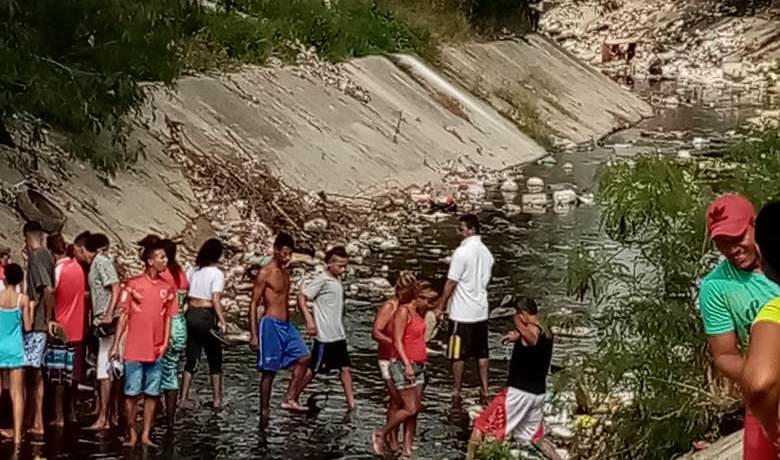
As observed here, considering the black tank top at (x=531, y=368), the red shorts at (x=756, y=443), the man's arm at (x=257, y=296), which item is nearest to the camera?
the red shorts at (x=756, y=443)

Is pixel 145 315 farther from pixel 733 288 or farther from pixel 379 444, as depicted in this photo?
pixel 733 288

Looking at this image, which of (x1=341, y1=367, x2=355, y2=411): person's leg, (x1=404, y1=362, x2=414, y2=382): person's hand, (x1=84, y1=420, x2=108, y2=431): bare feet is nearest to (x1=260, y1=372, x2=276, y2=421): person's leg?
(x1=341, y1=367, x2=355, y2=411): person's leg

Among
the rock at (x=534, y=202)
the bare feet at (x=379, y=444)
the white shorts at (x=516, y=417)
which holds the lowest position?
the bare feet at (x=379, y=444)

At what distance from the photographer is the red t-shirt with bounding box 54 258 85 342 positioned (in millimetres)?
12852

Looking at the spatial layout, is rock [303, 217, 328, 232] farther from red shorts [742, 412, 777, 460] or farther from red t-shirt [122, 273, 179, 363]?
red shorts [742, 412, 777, 460]

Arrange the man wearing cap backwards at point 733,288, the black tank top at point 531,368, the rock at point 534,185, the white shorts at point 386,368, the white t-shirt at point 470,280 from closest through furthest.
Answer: the man wearing cap backwards at point 733,288, the black tank top at point 531,368, the white shorts at point 386,368, the white t-shirt at point 470,280, the rock at point 534,185

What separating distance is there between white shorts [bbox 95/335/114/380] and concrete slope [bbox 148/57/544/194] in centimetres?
1308

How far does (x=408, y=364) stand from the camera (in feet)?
40.8

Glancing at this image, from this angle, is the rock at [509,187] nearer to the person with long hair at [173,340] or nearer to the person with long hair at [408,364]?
the person with long hair at [173,340]

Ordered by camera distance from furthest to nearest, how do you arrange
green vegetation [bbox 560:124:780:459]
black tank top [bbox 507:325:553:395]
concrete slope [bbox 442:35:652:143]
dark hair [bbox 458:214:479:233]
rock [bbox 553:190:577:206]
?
concrete slope [bbox 442:35:652:143] < rock [bbox 553:190:577:206] < dark hair [bbox 458:214:479:233] < black tank top [bbox 507:325:553:395] < green vegetation [bbox 560:124:780:459]

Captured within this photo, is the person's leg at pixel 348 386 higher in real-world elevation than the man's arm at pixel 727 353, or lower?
lower

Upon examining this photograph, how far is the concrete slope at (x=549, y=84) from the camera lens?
4156cm

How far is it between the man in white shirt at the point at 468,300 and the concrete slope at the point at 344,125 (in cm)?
1181


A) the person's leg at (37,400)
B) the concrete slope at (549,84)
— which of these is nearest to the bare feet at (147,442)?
the person's leg at (37,400)
